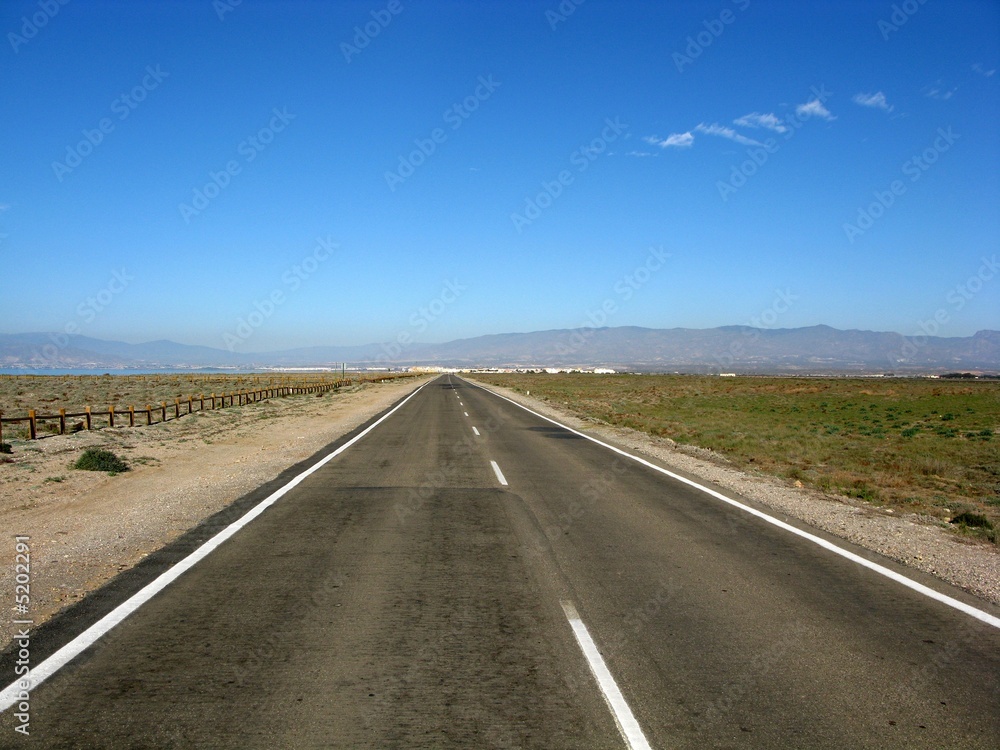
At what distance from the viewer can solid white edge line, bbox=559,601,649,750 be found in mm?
3555

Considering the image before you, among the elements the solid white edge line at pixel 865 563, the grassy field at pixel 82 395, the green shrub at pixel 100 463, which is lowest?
the grassy field at pixel 82 395

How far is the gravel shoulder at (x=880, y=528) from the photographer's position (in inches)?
275

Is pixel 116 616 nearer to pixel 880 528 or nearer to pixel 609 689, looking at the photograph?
pixel 609 689

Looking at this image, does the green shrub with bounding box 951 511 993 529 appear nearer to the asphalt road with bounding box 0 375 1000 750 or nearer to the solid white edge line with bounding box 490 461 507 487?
the asphalt road with bounding box 0 375 1000 750

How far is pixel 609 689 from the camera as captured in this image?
4074 mm

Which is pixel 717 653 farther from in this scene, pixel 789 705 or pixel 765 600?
pixel 765 600

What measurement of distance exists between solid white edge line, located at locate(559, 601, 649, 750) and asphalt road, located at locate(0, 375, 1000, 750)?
0.19 feet

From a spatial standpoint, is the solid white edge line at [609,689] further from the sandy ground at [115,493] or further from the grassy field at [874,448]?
the grassy field at [874,448]

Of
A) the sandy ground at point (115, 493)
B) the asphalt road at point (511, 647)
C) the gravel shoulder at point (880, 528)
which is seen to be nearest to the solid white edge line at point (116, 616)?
the asphalt road at point (511, 647)

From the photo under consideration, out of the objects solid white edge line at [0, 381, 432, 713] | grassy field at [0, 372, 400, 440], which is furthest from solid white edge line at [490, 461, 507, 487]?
grassy field at [0, 372, 400, 440]

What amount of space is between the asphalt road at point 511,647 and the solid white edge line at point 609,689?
0.06 meters

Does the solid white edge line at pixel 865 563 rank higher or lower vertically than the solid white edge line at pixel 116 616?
lower

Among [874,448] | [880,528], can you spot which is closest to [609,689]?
[880,528]

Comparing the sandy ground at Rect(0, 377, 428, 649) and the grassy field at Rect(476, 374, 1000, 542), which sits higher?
the sandy ground at Rect(0, 377, 428, 649)
